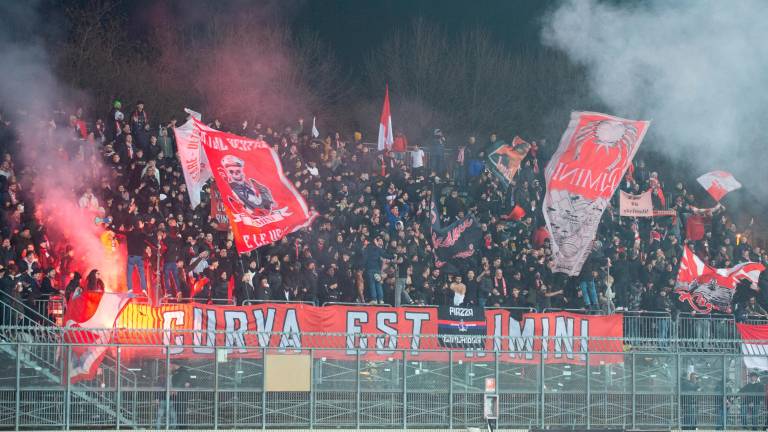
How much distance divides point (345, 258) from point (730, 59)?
13.1 metres

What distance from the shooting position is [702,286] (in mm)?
26594

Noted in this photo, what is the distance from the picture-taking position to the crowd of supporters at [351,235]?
22.3m

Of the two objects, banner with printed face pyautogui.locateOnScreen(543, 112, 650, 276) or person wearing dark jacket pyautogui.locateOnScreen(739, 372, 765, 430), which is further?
banner with printed face pyautogui.locateOnScreen(543, 112, 650, 276)

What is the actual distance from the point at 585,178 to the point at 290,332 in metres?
10.2

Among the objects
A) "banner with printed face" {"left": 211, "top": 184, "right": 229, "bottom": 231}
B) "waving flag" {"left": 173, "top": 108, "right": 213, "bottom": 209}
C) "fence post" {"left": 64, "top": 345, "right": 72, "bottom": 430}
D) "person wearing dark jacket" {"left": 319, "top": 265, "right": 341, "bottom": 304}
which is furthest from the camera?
"banner with printed face" {"left": 211, "top": 184, "right": 229, "bottom": 231}

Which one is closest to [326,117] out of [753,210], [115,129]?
[753,210]

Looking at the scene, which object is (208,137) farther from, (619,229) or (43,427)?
(619,229)

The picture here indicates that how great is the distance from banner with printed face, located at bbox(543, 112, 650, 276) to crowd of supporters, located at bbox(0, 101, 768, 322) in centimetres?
45

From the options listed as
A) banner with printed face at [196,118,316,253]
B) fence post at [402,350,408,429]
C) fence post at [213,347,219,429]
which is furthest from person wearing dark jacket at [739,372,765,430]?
fence post at [213,347,219,429]

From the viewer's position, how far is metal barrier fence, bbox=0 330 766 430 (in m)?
17.2

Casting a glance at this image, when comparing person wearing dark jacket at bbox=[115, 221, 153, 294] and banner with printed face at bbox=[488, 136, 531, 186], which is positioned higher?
banner with printed face at bbox=[488, 136, 531, 186]

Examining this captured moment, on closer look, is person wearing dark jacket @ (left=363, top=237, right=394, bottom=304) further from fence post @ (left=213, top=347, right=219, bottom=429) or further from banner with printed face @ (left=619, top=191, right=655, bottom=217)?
banner with printed face @ (left=619, top=191, right=655, bottom=217)

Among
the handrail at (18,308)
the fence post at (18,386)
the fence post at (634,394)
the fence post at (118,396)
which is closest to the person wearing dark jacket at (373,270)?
the fence post at (634,394)

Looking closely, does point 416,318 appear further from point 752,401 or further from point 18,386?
point 18,386
